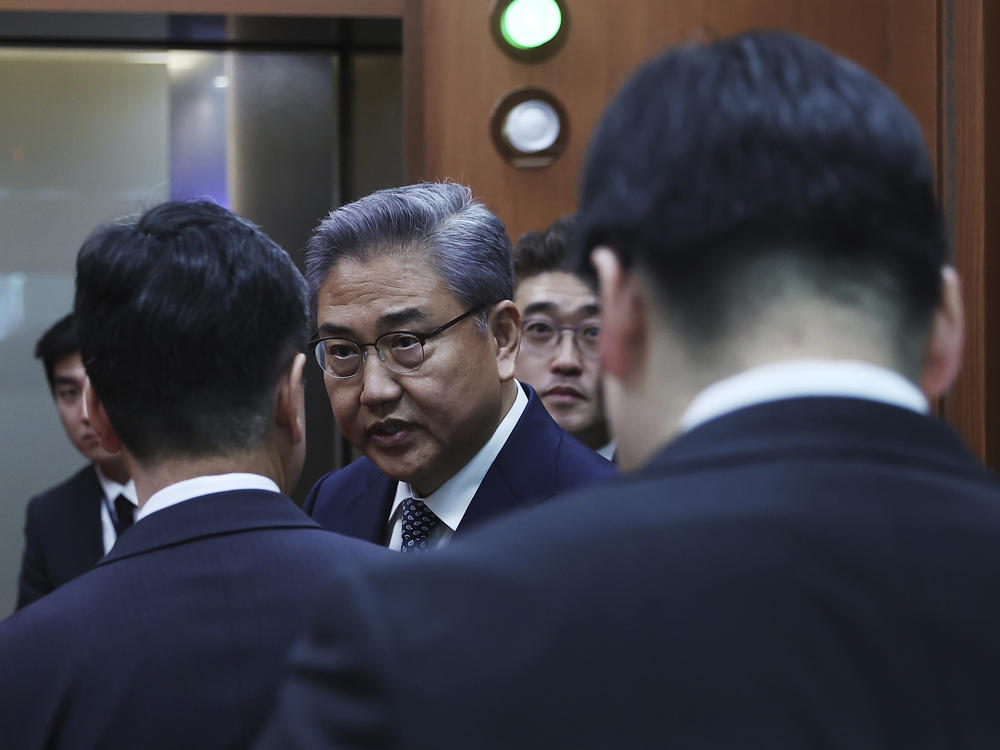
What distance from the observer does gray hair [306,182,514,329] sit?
249cm

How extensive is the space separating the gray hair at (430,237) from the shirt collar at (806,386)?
1661mm

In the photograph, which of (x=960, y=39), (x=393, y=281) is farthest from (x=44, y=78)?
(x=960, y=39)

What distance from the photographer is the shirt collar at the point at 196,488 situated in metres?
1.44

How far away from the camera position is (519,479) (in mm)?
2373

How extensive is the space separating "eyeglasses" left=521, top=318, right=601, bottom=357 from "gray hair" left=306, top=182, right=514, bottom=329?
105cm

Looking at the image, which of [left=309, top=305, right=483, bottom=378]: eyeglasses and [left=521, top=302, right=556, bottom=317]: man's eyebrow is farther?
[left=521, top=302, right=556, bottom=317]: man's eyebrow

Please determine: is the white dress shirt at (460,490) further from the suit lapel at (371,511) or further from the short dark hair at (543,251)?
the short dark hair at (543,251)

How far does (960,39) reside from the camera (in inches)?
157

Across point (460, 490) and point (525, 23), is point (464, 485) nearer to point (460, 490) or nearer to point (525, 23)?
point (460, 490)

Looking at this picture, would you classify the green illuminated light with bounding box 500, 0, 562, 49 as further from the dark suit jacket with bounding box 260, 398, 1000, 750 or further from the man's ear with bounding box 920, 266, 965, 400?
the dark suit jacket with bounding box 260, 398, 1000, 750

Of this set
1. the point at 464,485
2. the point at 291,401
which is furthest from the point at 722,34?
the point at 291,401

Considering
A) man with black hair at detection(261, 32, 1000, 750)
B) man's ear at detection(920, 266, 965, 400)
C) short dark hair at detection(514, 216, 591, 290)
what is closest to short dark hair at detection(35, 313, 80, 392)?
short dark hair at detection(514, 216, 591, 290)

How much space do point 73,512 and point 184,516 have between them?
7.88 ft

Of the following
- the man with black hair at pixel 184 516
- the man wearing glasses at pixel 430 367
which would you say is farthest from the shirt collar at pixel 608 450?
the man with black hair at pixel 184 516
